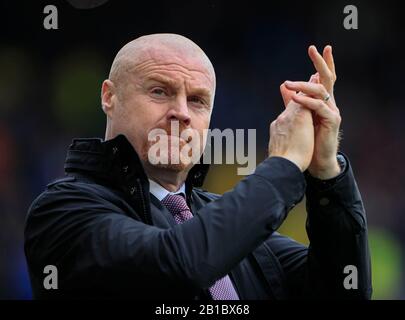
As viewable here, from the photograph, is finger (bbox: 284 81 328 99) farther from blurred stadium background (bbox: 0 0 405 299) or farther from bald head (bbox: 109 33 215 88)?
blurred stadium background (bbox: 0 0 405 299)

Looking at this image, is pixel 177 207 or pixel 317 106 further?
pixel 177 207

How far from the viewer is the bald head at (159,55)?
1948mm

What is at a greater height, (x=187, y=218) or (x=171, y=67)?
(x=171, y=67)

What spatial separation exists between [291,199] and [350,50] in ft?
13.2

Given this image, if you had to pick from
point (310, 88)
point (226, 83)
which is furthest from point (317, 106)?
point (226, 83)

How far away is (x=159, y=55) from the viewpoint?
6.37 ft

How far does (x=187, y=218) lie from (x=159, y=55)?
457mm

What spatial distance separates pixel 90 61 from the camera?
5047mm

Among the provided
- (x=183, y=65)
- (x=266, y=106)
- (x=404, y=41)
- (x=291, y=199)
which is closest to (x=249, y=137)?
(x=266, y=106)

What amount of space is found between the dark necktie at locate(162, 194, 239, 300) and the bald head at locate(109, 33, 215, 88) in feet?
1.19

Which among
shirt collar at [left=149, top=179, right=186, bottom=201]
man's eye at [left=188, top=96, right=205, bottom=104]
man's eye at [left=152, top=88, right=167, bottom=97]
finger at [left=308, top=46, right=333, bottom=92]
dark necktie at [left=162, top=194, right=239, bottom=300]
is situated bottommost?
dark necktie at [left=162, top=194, right=239, bottom=300]

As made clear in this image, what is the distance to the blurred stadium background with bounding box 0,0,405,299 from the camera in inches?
192

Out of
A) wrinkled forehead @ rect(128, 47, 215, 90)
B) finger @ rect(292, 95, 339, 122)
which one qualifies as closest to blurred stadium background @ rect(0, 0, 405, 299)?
wrinkled forehead @ rect(128, 47, 215, 90)

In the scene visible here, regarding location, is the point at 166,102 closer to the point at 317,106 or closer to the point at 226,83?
the point at 317,106
